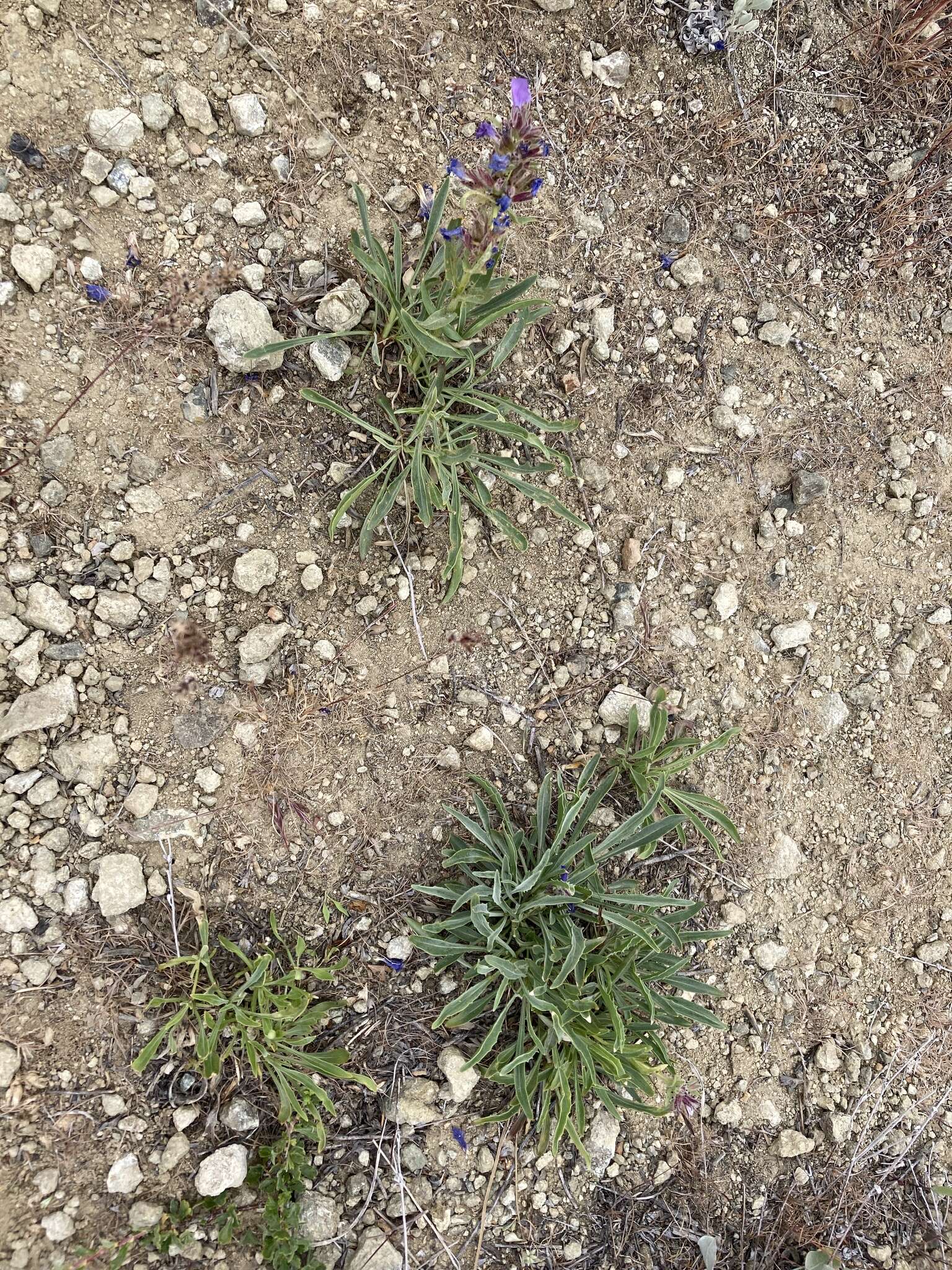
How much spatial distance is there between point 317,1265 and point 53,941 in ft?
4.09

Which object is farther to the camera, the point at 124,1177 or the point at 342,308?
the point at 342,308

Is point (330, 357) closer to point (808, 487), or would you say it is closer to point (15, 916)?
point (808, 487)

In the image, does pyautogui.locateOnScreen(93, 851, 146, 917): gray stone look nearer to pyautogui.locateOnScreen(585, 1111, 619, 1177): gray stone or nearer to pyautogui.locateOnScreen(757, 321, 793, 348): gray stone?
pyautogui.locateOnScreen(585, 1111, 619, 1177): gray stone

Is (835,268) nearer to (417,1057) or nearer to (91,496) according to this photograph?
(91,496)

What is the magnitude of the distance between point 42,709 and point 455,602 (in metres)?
1.31

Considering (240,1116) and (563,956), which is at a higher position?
(563,956)

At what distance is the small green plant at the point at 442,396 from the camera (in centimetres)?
244

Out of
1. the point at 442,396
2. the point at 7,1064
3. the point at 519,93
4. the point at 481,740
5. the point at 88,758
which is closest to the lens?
the point at 519,93

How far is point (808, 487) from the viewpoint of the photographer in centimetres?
302

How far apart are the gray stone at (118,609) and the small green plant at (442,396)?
647 mm

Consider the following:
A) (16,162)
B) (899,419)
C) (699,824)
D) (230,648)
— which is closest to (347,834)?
(230,648)

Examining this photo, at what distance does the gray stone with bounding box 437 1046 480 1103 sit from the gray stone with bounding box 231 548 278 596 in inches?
63.3

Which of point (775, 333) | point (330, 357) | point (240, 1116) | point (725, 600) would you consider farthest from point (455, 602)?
point (240, 1116)

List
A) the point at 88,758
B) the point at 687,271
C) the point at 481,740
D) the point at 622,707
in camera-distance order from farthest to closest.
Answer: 1. the point at 687,271
2. the point at 622,707
3. the point at 481,740
4. the point at 88,758
